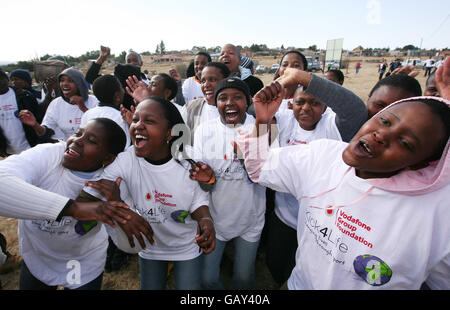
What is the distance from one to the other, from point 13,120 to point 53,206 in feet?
12.4

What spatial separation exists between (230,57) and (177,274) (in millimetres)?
3640

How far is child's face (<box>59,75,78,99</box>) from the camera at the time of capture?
346 centimetres

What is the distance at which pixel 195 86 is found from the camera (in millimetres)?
4496

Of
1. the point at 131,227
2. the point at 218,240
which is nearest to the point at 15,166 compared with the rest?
the point at 131,227

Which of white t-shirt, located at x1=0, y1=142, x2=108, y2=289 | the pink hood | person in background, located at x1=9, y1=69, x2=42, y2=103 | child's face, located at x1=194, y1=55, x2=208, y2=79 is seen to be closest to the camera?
the pink hood

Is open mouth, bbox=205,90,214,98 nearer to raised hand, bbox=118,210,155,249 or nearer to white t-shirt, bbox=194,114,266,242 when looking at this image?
white t-shirt, bbox=194,114,266,242

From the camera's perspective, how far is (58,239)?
1.75 metres

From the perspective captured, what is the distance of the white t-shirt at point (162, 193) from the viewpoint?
6.06ft

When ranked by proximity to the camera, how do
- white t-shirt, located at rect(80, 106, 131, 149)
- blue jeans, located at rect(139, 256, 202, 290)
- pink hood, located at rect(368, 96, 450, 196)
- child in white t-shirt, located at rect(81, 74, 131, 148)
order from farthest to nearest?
child in white t-shirt, located at rect(81, 74, 131, 148), white t-shirt, located at rect(80, 106, 131, 149), blue jeans, located at rect(139, 256, 202, 290), pink hood, located at rect(368, 96, 450, 196)

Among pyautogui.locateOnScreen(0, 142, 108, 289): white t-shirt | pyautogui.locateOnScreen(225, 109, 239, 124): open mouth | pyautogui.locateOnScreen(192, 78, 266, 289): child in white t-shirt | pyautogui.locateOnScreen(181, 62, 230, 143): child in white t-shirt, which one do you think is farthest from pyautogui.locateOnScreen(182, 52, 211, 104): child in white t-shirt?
pyautogui.locateOnScreen(0, 142, 108, 289): white t-shirt

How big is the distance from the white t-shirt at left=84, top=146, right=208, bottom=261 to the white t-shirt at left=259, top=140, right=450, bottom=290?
0.69 meters

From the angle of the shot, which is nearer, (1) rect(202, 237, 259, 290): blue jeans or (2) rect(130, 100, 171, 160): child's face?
(2) rect(130, 100, 171, 160): child's face

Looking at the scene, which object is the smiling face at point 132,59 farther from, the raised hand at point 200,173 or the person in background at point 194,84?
the raised hand at point 200,173

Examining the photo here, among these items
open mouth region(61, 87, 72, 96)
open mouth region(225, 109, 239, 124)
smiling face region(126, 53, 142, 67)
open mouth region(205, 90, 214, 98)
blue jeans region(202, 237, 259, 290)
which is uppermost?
smiling face region(126, 53, 142, 67)
